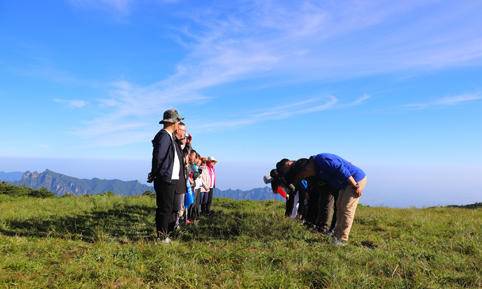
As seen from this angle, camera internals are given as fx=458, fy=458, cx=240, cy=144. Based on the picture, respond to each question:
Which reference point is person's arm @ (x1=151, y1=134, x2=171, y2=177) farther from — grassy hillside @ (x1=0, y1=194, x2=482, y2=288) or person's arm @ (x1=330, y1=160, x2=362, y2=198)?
person's arm @ (x1=330, y1=160, x2=362, y2=198)

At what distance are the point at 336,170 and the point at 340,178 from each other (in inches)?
6.8

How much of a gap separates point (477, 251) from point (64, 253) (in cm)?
687

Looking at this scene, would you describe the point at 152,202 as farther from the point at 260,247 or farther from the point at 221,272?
the point at 221,272

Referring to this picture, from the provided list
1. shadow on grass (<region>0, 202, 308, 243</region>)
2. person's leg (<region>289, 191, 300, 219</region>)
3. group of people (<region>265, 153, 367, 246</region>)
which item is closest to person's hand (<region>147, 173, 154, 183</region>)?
shadow on grass (<region>0, 202, 308, 243</region>)

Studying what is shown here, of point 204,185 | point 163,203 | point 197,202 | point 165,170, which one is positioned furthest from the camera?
point 204,185

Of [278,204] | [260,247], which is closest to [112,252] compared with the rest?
[260,247]

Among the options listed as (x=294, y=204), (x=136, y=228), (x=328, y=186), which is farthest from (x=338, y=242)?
(x=136, y=228)

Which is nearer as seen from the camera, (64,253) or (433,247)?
(64,253)

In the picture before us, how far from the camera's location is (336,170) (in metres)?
9.01

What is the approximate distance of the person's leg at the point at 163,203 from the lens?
8523mm

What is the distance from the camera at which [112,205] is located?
666 inches

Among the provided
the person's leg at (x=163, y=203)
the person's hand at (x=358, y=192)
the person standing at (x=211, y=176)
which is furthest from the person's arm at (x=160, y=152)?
the person standing at (x=211, y=176)

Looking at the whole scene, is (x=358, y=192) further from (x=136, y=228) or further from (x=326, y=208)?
(x=136, y=228)

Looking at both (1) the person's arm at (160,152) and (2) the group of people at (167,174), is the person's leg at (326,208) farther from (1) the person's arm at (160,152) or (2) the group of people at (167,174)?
(1) the person's arm at (160,152)
